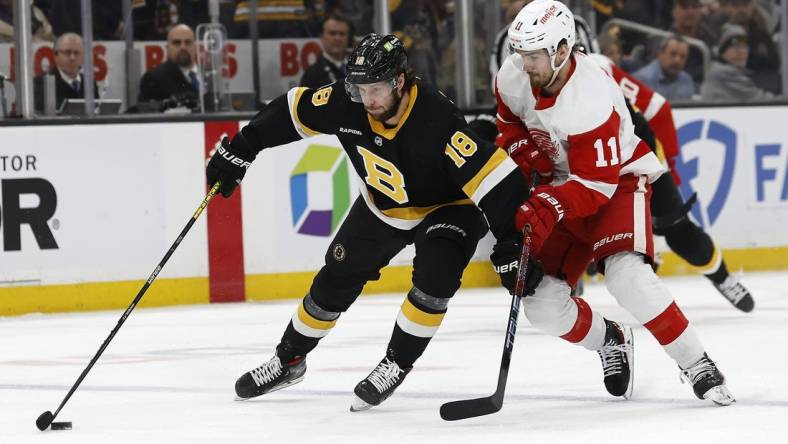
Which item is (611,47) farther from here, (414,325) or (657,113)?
(414,325)

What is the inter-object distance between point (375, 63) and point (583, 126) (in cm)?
54

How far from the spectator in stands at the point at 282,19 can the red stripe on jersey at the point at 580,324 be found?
361cm

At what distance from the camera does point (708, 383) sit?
364 centimetres

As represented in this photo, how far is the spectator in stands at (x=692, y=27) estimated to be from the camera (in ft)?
25.6

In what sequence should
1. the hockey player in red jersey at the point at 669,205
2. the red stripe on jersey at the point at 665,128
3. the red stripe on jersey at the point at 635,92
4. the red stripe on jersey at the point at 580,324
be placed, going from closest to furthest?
the red stripe on jersey at the point at 580,324 < the hockey player in red jersey at the point at 669,205 < the red stripe on jersey at the point at 635,92 < the red stripe on jersey at the point at 665,128

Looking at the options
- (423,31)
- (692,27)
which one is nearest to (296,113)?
(423,31)

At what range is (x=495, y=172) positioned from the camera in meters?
3.58

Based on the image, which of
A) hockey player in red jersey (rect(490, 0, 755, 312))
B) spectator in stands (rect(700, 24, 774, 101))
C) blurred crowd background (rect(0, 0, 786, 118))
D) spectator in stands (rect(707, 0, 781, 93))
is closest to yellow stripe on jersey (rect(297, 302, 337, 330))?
hockey player in red jersey (rect(490, 0, 755, 312))

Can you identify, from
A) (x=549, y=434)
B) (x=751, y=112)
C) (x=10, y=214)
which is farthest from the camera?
(x=751, y=112)

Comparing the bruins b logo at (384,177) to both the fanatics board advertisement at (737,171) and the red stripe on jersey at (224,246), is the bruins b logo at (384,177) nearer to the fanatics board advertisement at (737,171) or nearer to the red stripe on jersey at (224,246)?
the red stripe on jersey at (224,246)

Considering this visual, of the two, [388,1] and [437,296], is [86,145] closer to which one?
[388,1]

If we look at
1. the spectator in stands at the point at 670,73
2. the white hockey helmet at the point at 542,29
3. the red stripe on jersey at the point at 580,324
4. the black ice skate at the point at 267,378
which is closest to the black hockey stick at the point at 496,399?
the red stripe on jersey at the point at 580,324

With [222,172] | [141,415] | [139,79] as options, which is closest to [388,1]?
[139,79]

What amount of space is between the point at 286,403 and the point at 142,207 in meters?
2.94
